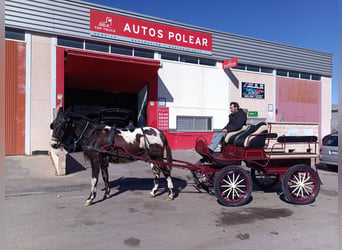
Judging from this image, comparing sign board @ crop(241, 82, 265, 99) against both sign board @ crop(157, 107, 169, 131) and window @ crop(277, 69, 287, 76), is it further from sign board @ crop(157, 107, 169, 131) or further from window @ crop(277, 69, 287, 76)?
sign board @ crop(157, 107, 169, 131)

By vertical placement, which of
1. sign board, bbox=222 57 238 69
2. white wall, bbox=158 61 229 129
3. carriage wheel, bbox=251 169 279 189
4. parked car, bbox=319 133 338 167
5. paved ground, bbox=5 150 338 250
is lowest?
paved ground, bbox=5 150 338 250


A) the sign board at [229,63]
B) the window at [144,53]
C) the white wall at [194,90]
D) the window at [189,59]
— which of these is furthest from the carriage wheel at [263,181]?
the window at [189,59]

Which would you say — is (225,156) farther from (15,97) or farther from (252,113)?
(252,113)

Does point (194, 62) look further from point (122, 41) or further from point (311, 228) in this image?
point (311, 228)

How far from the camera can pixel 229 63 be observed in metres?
16.5

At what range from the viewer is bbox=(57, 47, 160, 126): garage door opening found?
1259cm

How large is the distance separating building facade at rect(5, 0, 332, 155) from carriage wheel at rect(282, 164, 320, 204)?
404 centimetres

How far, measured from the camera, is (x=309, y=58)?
2075cm

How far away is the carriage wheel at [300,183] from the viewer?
5453 mm

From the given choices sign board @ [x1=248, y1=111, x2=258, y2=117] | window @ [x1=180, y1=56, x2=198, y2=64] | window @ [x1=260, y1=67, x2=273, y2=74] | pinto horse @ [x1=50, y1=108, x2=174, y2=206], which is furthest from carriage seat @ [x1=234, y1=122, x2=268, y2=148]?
window @ [x1=260, y1=67, x2=273, y2=74]

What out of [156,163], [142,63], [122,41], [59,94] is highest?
[122,41]

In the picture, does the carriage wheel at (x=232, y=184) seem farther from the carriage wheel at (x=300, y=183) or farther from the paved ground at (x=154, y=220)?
the carriage wheel at (x=300, y=183)

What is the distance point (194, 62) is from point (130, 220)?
44.8ft

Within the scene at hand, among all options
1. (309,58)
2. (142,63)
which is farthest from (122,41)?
(309,58)
